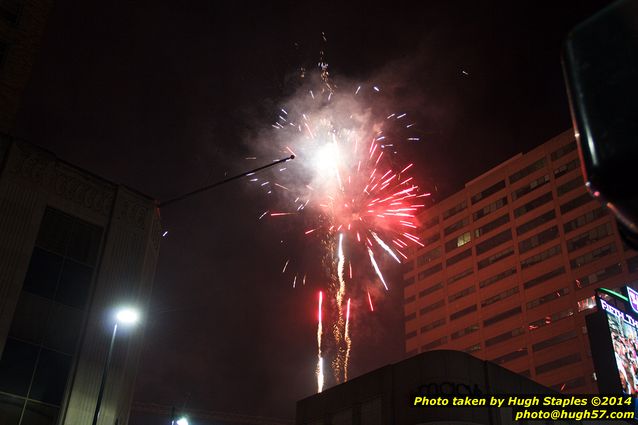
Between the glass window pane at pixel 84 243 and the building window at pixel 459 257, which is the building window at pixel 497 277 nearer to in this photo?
the building window at pixel 459 257

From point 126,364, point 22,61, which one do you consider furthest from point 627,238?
point 22,61

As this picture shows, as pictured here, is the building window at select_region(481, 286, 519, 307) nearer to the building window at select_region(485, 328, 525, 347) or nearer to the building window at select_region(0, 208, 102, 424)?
the building window at select_region(485, 328, 525, 347)

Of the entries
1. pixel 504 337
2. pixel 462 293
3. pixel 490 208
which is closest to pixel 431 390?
pixel 504 337

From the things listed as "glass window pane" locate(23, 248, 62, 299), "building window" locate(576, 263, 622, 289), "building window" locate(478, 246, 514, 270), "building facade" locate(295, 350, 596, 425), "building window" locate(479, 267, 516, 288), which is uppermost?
"building window" locate(478, 246, 514, 270)

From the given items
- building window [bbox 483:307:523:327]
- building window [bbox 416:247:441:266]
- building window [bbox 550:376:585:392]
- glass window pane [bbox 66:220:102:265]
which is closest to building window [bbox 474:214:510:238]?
building window [bbox 416:247:441:266]

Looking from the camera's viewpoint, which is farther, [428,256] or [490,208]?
[428,256]

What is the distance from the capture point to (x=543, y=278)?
399 ft

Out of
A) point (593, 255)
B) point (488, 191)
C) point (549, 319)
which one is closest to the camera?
point (593, 255)

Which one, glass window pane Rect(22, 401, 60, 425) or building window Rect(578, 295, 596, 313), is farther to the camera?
building window Rect(578, 295, 596, 313)

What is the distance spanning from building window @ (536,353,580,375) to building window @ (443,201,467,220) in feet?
144

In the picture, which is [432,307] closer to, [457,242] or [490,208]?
[457,242]

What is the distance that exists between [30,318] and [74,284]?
3.02m

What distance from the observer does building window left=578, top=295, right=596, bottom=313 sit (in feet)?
359

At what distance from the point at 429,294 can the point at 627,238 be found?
477 ft
